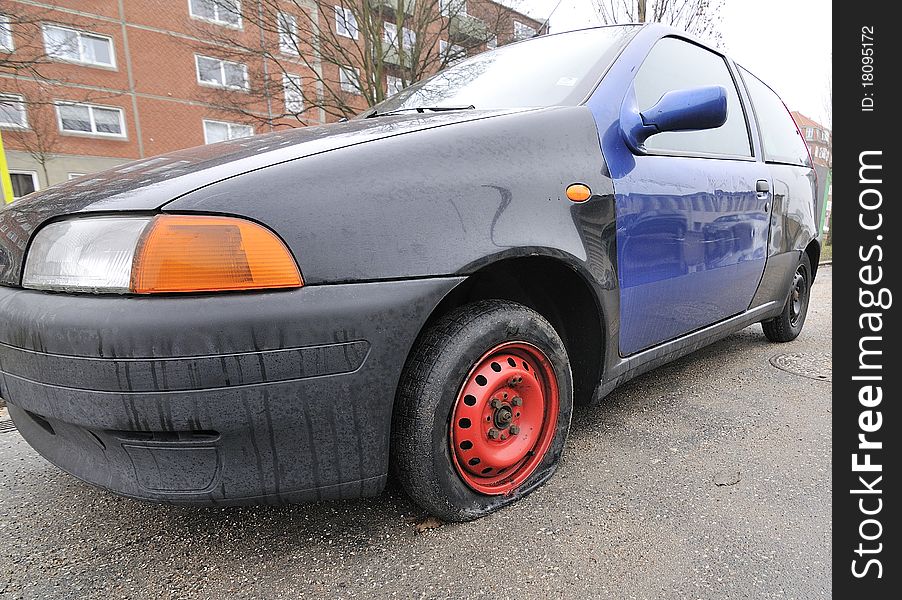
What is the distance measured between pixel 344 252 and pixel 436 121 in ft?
1.93

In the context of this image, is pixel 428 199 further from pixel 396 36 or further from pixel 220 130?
pixel 220 130

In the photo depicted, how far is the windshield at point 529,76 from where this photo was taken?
1.84 m

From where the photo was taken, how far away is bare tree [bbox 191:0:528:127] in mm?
10695

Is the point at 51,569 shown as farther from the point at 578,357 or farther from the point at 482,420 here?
the point at 578,357

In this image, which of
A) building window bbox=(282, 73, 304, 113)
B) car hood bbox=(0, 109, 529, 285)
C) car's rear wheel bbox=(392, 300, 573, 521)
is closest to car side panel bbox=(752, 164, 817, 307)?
car's rear wheel bbox=(392, 300, 573, 521)

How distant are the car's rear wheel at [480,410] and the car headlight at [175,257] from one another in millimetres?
446

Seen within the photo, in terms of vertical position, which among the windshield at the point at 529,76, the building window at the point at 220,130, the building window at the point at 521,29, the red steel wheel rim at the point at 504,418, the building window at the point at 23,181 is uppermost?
the building window at the point at 521,29

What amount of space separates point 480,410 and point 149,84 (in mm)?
23187

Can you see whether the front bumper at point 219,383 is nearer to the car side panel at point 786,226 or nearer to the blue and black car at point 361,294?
the blue and black car at point 361,294

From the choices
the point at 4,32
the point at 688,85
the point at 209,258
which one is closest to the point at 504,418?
the point at 209,258

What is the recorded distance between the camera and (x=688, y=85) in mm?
2336

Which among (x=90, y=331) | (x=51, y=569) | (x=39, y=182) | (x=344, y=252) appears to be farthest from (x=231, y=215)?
(x=39, y=182)

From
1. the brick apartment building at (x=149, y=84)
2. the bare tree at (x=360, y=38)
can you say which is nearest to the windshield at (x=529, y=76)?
the bare tree at (x=360, y=38)

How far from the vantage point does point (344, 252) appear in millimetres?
1156
